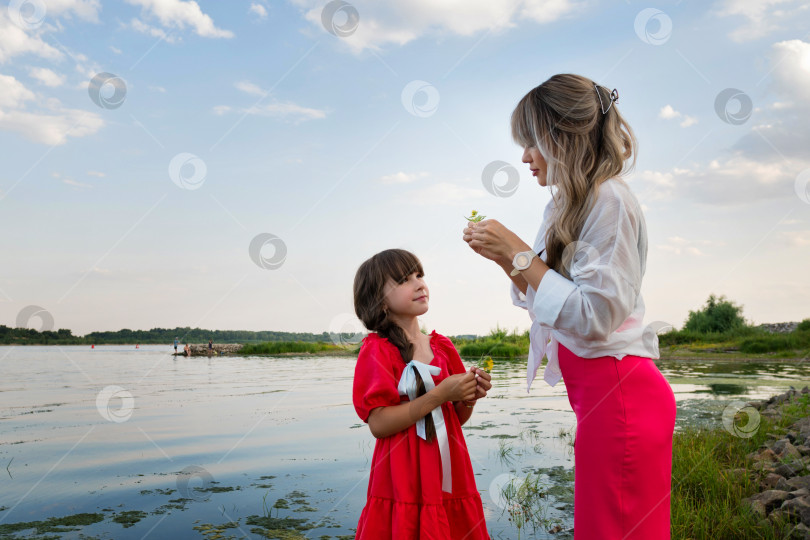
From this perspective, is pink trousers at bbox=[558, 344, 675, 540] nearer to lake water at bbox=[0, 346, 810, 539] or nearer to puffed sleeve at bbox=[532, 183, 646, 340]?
puffed sleeve at bbox=[532, 183, 646, 340]

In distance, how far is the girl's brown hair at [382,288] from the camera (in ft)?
8.66

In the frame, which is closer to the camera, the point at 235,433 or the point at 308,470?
the point at 308,470

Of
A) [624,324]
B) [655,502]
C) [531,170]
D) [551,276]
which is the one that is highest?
[531,170]

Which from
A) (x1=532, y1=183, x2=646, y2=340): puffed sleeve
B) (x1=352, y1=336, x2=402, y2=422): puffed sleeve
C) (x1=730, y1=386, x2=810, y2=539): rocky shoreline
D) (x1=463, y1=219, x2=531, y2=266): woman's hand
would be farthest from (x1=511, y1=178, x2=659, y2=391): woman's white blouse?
(x1=730, y1=386, x2=810, y2=539): rocky shoreline

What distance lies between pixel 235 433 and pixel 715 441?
19.9 ft

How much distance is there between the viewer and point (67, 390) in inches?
589

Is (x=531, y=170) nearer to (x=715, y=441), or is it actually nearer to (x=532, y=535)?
(x=532, y=535)

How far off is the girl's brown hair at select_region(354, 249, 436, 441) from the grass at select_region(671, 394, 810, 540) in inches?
96.7

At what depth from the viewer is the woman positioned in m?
1.66

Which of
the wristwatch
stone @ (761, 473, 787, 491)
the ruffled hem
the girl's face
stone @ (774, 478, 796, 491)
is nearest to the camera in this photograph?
the wristwatch

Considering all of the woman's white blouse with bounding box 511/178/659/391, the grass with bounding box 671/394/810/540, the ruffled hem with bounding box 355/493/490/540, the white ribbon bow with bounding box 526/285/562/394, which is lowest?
the grass with bounding box 671/394/810/540

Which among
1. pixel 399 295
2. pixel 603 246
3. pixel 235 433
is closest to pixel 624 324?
pixel 603 246

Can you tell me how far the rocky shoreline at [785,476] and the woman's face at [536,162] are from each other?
9.55 feet

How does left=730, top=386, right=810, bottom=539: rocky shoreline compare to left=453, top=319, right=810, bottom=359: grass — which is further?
left=453, top=319, right=810, bottom=359: grass
